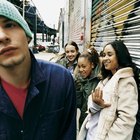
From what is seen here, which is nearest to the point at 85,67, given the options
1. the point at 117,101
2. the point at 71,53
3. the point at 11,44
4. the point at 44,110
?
the point at 71,53

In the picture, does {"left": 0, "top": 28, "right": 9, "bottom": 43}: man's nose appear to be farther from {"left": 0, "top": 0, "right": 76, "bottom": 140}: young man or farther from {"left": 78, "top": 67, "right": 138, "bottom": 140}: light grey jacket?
{"left": 78, "top": 67, "right": 138, "bottom": 140}: light grey jacket

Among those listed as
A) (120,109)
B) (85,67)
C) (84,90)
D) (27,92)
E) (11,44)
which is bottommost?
(84,90)

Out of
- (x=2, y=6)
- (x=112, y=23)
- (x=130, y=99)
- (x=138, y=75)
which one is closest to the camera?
(x=2, y=6)

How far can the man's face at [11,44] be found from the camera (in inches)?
66.7

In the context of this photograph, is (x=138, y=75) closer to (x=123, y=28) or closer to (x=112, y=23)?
(x=123, y=28)

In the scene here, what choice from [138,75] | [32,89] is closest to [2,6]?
[32,89]

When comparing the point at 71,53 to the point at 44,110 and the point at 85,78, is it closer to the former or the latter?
the point at 85,78

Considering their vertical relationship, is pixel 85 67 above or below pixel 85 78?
above

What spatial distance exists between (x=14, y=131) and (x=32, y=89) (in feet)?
0.86

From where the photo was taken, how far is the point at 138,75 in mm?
3016

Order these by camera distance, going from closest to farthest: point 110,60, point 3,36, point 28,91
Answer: point 3,36 < point 28,91 < point 110,60

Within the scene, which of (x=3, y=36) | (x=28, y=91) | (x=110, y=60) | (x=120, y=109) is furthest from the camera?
(x=110, y=60)

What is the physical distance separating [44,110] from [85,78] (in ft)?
7.92

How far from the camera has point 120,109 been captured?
278 centimetres
